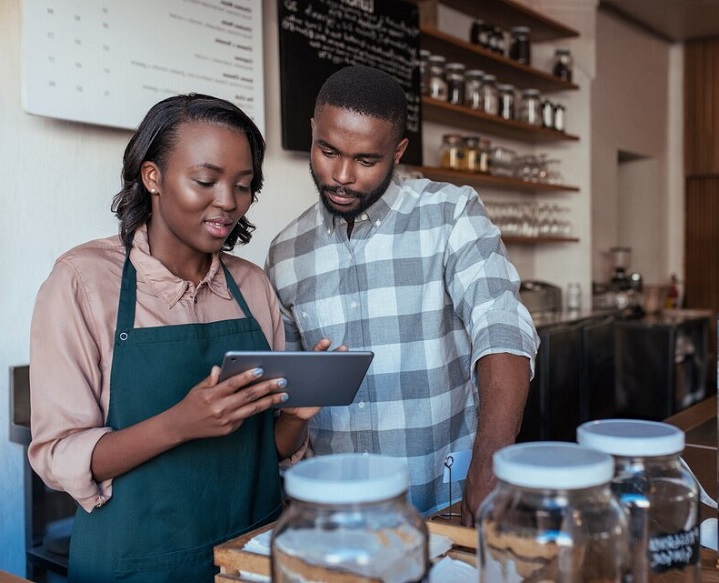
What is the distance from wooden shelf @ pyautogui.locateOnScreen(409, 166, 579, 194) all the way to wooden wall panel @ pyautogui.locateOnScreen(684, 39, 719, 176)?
2.03 metres

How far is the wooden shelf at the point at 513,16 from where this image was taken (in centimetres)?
418

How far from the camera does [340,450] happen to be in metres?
1.57

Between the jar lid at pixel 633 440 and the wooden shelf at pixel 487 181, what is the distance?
295cm

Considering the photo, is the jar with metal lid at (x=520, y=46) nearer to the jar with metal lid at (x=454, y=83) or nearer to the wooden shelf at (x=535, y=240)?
the jar with metal lid at (x=454, y=83)

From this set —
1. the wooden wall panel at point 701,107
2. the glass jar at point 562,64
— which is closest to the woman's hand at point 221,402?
the glass jar at point 562,64

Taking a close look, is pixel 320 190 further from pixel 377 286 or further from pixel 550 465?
pixel 550 465

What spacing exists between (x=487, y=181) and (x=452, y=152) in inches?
12.2

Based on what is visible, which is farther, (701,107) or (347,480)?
(701,107)

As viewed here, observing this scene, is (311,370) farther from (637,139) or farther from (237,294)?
(637,139)

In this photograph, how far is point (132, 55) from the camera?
2.27 metres

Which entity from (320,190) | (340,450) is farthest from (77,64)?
(340,450)

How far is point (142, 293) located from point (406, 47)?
259 centimetres

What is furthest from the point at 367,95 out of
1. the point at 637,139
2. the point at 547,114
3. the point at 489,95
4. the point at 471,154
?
the point at 637,139

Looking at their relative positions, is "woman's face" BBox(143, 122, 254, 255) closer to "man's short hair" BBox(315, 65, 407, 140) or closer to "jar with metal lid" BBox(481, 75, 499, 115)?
"man's short hair" BBox(315, 65, 407, 140)
